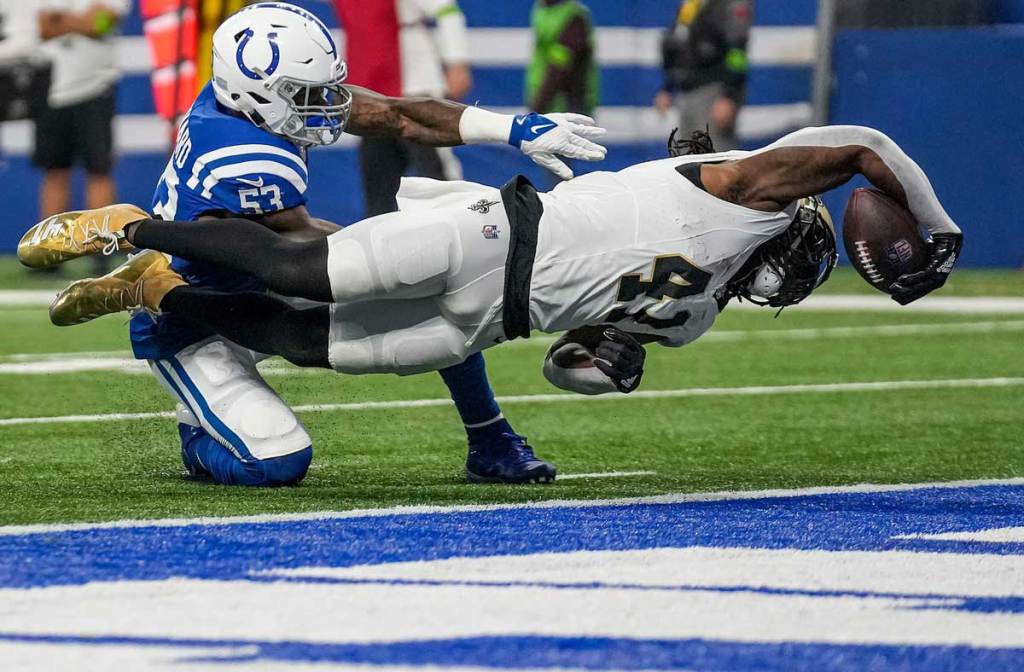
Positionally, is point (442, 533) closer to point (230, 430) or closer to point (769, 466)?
point (230, 430)

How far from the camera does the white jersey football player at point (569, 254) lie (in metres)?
4.28

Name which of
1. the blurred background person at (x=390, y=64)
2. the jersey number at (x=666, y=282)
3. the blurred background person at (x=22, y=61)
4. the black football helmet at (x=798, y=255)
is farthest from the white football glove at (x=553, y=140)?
the blurred background person at (x=22, y=61)

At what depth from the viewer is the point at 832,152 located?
432 centimetres

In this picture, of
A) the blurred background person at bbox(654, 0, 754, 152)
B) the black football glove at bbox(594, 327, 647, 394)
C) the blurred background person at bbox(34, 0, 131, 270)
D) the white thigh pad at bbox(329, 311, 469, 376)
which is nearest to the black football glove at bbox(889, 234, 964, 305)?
the black football glove at bbox(594, 327, 647, 394)

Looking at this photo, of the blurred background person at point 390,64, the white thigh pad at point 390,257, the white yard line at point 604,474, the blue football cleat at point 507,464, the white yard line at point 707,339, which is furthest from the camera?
the blurred background person at point 390,64

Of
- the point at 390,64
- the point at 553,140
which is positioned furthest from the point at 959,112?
the point at 553,140

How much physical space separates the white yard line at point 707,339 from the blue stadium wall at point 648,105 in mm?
3552

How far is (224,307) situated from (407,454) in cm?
89

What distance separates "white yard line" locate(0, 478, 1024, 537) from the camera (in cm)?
379

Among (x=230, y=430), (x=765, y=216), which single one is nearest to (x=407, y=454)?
(x=230, y=430)

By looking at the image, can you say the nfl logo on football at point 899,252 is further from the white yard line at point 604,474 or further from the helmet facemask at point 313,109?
→ the helmet facemask at point 313,109

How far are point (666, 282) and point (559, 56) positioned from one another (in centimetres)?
913

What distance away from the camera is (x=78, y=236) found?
179 inches

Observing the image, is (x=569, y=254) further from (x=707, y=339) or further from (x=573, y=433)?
(x=707, y=339)
